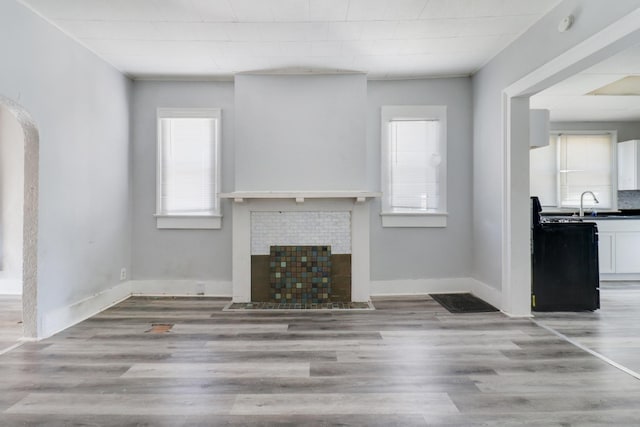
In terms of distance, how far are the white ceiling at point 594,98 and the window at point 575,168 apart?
14.6 inches

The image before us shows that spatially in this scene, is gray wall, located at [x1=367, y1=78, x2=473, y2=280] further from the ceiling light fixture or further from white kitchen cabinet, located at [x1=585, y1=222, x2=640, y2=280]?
white kitchen cabinet, located at [x1=585, y1=222, x2=640, y2=280]

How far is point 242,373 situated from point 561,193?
5.97 m

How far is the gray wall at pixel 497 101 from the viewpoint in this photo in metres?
2.69

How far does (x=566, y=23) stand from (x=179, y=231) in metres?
4.42

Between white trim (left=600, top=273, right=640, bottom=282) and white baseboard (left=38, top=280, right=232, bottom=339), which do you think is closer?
white baseboard (left=38, top=280, right=232, bottom=339)

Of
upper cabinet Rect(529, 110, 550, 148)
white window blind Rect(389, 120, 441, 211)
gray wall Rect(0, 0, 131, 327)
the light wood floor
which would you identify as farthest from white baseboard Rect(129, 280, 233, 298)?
upper cabinet Rect(529, 110, 550, 148)

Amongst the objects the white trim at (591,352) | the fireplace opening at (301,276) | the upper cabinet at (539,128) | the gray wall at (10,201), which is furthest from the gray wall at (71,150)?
the upper cabinet at (539,128)

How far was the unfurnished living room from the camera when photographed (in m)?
2.34

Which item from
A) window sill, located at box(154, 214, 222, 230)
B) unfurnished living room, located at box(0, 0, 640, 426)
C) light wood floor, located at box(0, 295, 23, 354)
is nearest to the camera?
unfurnished living room, located at box(0, 0, 640, 426)

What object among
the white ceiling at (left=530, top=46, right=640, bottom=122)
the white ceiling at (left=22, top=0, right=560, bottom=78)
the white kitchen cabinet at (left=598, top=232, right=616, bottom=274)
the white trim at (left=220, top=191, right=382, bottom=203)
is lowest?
the white kitchen cabinet at (left=598, top=232, right=616, bottom=274)

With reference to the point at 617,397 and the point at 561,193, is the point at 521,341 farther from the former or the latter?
the point at 561,193

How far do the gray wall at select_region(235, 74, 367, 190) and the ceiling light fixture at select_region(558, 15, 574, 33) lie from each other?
206 cm

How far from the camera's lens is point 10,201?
4.73m

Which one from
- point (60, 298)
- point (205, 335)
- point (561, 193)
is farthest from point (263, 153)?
point (561, 193)
